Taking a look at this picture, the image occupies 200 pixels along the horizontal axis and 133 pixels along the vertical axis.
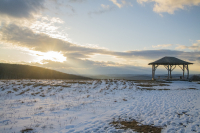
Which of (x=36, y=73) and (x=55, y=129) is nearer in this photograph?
(x=55, y=129)

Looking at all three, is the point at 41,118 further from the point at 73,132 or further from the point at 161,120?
the point at 161,120

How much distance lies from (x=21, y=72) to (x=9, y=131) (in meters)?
58.7

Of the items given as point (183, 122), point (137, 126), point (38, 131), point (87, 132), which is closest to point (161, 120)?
point (183, 122)

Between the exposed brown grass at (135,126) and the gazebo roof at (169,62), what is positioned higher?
the gazebo roof at (169,62)

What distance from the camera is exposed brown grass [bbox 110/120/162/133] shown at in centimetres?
471

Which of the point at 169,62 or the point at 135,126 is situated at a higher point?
the point at 169,62

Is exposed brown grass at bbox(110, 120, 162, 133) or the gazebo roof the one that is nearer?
exposed brown grass at bbox(110, 120, 162, 133)

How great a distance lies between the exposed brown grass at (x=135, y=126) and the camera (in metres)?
4.71

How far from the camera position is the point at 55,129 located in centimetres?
491

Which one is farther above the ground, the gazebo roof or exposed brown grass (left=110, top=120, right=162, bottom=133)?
the gazebo roof

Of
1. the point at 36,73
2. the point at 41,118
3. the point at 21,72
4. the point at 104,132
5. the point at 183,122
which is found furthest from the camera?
the point at 36,73

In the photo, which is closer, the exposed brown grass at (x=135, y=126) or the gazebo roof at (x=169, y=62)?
the exposed brown grass at (x=135, y=126)

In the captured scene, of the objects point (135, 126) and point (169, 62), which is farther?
point (169, 62)

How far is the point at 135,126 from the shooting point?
16.7 ft
